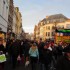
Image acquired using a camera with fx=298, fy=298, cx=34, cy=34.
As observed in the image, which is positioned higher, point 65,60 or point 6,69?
point 65,60

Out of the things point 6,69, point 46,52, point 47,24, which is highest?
point 47,24

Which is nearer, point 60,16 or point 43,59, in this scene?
point 43,59

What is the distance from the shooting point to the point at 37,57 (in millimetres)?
15727

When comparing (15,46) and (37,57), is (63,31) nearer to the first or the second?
(15,46)

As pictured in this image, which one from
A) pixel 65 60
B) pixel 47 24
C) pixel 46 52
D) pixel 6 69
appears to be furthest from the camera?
pixel 47 24

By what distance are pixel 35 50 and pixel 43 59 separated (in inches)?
36.3

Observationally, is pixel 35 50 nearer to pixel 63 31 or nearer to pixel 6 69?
pixel 6 69

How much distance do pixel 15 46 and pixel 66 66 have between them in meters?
11.2

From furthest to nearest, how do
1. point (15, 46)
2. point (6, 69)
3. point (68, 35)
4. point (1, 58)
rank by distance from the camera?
point (68, 35) → point (15, 46) → point (6, 69) → point (1, 58)

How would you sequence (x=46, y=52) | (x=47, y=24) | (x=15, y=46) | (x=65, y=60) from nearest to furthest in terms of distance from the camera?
(x=65, y=60)
(x=46, y=52)
(x=15, y=46)
(x=47, y=24)

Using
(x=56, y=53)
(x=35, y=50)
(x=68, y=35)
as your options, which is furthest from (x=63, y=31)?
(x=35, y=50)

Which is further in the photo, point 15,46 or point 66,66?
point 15,46

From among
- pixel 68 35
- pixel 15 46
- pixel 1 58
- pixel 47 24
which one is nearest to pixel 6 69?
pixel 15 46

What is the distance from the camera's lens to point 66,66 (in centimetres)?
794
